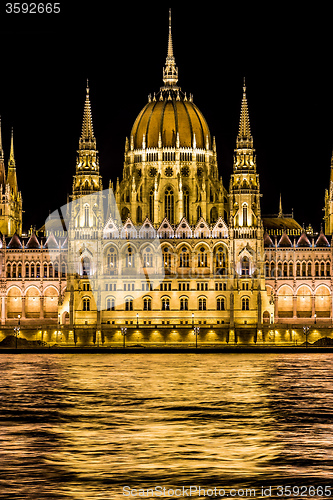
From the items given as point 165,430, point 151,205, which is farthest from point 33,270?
point 165,430

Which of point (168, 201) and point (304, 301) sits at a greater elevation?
point (168, 201)

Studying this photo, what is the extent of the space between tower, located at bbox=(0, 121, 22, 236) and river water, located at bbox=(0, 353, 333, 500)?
5226 cm

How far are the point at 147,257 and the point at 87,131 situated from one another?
64.8 feet

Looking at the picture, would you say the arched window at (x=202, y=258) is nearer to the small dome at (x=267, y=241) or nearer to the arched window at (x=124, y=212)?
the small dome at (x=267, y=241)

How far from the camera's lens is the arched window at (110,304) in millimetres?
122250

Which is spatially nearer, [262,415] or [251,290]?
[262,415]

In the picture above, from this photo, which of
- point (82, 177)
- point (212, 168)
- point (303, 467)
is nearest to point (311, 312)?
point (212, 168)

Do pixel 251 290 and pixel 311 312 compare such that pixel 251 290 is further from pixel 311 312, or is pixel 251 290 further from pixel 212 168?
pixel 212 168

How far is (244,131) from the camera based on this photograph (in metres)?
129

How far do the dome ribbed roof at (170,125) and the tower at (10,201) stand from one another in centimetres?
2020

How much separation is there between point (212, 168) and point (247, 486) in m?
102

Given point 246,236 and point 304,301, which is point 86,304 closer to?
point 246,236

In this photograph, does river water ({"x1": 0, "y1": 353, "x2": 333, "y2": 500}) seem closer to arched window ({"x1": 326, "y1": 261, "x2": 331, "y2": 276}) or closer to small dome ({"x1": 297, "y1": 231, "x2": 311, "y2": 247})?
arched window ({"x1": 326, "y1": 261, "x2": 331, "y2": 276})

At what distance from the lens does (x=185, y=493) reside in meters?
35.9
